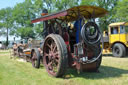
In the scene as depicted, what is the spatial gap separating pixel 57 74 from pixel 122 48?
8455 millimetres

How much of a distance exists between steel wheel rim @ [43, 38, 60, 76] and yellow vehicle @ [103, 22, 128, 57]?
7.80 metres

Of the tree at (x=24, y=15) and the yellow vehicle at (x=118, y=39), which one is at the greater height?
the tree at (x=24, y=15)

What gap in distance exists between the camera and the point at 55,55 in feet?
17.2

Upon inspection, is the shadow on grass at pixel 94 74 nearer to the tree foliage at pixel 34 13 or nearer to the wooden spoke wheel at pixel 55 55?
the wooden spoke wheel at pixel 55 55

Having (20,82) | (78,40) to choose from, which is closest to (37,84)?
(20,82)

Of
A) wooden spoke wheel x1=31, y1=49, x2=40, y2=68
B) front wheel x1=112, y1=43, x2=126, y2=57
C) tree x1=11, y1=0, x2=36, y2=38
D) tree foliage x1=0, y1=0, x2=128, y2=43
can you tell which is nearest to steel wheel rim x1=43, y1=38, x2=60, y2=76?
wooden spoke wheel x1=31, y1=49, x2=40, y2=68

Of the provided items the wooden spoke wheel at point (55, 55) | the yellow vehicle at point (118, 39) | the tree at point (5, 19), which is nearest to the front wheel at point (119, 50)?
the yellow vehicle at point (118, 39)

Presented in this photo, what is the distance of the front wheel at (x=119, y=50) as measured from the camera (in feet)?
38.7

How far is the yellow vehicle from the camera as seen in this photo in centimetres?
1191

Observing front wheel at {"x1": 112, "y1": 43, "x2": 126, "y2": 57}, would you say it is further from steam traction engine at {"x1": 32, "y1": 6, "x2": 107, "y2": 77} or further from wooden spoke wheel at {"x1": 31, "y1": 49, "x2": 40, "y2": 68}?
wooden spoke wheel at {"x1": 31, "y1": 49, "x2": 40, "y2": 68}

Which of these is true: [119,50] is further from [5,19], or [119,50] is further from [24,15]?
[5,19]

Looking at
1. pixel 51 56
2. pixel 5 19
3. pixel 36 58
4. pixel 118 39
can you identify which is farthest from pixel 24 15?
pixel 51 56

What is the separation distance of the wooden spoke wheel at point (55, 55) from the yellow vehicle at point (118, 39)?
25.8 ft

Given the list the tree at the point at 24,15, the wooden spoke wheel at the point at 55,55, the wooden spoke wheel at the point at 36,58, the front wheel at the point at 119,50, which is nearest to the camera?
the wooden spoke wheel at the point at 55,55
